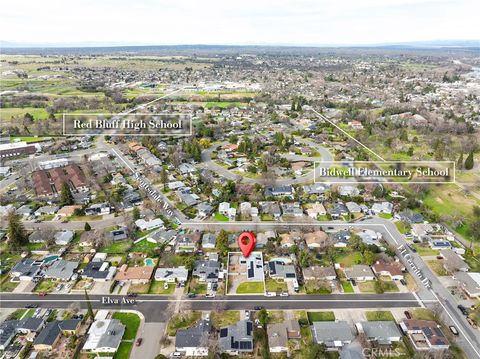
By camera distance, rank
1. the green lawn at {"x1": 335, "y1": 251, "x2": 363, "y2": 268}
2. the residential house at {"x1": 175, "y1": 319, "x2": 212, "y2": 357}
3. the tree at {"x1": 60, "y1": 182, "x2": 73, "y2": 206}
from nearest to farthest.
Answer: the residential house at {"x1": 175, "y1": 319, "x2": 212, "y2": 357} → the green lawn at {"x1": 335, "y1": 251, "x2": 363, "y2": 268} → the tree at {"x1": 60, "y1": 182, "x2": 73, "y2": 206}

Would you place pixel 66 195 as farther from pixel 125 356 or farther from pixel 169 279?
pixel 125 356

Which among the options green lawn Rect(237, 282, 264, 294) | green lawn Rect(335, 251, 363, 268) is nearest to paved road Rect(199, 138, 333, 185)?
green lawn Rect(335, 251, 363, 268)

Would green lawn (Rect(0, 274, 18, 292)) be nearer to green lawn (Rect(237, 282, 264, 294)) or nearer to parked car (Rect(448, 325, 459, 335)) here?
green lawn (Rect(237, 282, 264, 294))

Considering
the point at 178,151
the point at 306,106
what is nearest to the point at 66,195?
the point at 178,151

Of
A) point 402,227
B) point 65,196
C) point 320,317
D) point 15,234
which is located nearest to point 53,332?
point 15,234

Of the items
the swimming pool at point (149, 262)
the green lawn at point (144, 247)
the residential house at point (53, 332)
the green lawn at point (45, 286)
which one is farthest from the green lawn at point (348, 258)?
the green lawn at point (45, 286)
